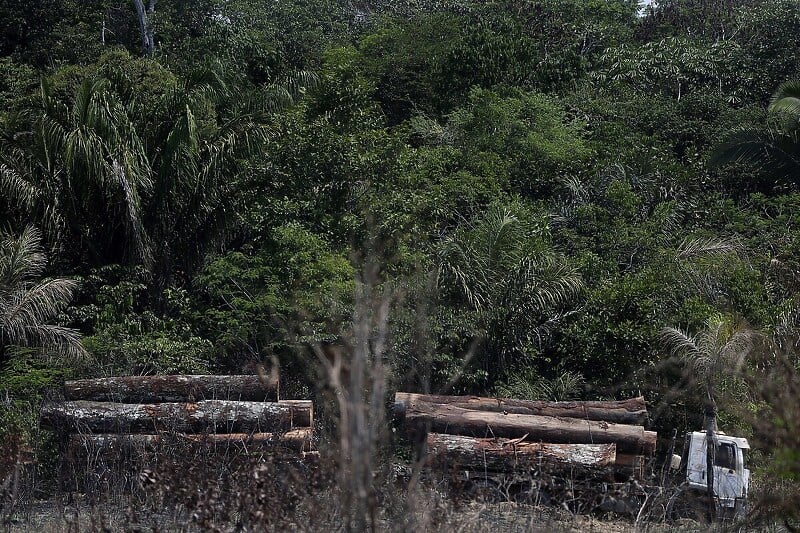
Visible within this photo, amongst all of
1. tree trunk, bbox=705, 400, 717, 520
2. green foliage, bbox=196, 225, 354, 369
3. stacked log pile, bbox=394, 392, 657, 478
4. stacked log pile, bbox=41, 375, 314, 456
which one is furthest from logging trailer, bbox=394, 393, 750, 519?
green foliage, bbox=196, 225, 354, 369

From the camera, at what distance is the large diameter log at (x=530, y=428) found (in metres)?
12.0

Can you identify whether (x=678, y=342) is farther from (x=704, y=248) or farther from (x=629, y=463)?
(x=629, y=463)

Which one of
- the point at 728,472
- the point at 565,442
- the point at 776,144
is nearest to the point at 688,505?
the point at 728,472

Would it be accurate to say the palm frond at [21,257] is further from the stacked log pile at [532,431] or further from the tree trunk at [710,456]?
the tree trunk at [710,456]

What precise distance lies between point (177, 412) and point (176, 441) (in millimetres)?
1098

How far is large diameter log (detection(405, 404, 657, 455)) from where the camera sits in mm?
12008

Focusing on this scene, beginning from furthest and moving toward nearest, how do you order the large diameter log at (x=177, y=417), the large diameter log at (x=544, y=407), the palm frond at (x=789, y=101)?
the palm frond at (x=789, y=101), the large diameter log at (x=544, y=407), the large diameter log at (x=177, y=417)

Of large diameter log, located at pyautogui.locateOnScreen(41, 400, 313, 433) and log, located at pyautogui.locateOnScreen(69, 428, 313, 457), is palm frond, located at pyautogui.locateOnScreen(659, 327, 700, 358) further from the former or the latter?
log, located at pyautogui.locateOnScreen(69, 428, 313, 457)

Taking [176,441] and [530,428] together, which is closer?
[176,441]

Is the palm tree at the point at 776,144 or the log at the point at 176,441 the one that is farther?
the palm tree at the point at 776,144

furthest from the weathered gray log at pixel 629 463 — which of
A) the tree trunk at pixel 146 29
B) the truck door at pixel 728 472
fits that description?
the tree trunk at pixel 146 29

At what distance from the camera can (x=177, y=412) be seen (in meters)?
12.3

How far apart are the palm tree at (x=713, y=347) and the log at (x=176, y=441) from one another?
5.21 meters

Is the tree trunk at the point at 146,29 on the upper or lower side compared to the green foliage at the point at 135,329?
upper
